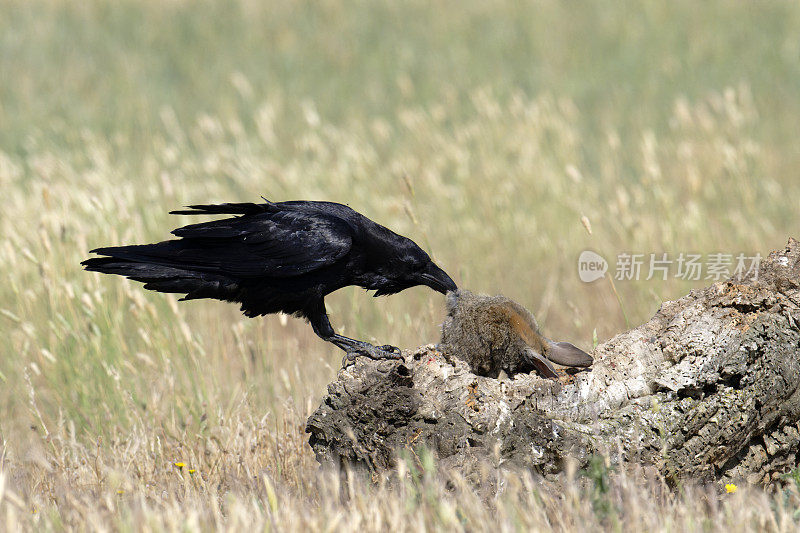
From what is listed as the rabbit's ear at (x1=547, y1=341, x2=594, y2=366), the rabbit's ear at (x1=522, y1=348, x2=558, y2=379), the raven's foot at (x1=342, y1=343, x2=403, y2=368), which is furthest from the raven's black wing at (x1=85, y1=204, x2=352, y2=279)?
the rabbit's ear at (x1=547, y1=341, x2=594, y2=366)

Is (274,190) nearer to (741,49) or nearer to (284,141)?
(284,141)

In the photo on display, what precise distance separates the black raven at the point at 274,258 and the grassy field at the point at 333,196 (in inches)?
18.9

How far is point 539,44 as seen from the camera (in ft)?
54.2

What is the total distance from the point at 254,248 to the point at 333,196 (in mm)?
3763

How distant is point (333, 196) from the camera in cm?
790

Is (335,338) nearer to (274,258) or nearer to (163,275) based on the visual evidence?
(274,258)

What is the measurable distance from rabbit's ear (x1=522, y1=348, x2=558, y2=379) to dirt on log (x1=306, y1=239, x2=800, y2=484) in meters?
0.05

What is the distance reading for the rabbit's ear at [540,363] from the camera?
3529 millimetres

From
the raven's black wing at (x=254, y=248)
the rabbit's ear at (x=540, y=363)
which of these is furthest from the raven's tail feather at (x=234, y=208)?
the rabbit's ear at (x=540, y=363)

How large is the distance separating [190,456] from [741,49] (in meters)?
14.0

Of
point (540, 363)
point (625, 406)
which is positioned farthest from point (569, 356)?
point (625, 406)

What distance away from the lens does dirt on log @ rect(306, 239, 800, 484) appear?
3336mm

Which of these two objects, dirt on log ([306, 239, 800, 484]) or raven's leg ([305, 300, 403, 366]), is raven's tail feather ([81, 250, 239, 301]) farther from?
dirt on log ([306, 239, 800, 484])

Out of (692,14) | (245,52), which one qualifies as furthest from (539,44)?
(245,52)
